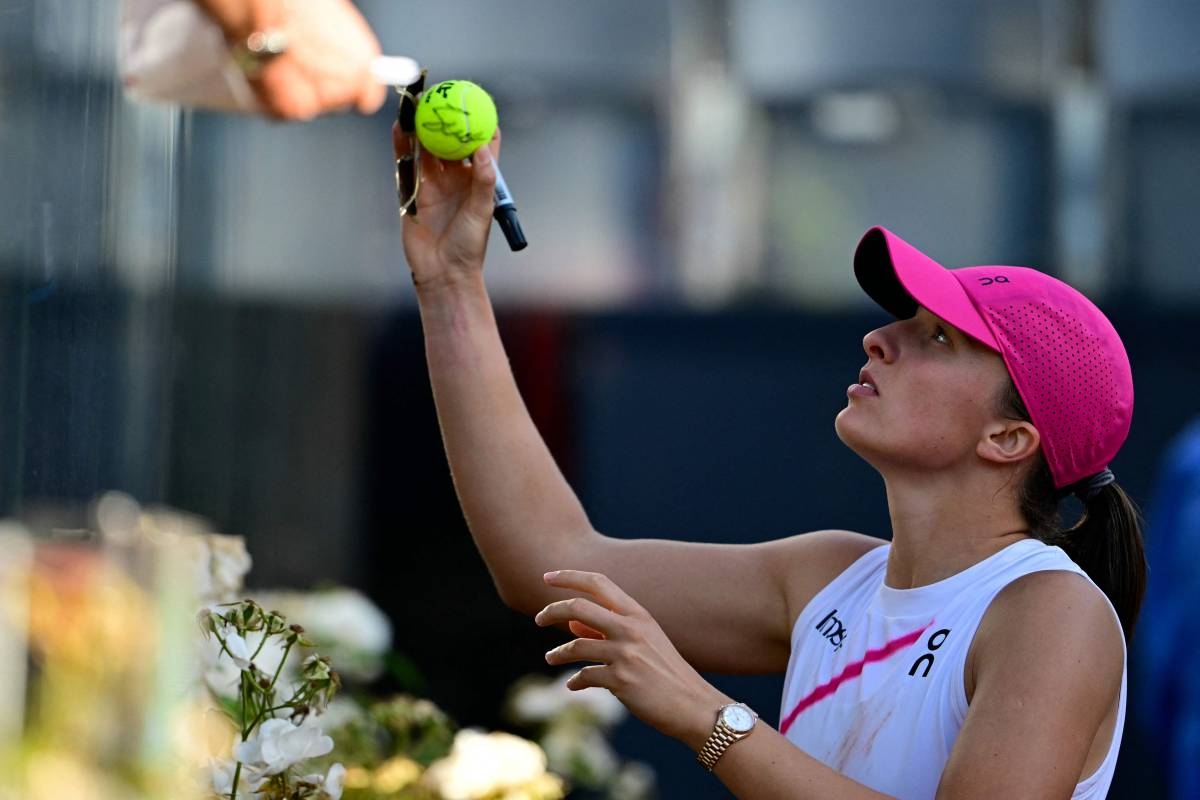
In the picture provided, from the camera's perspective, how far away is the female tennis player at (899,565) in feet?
5.23

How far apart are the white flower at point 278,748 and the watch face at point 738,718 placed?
0.40 m

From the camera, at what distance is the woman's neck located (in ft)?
6.01

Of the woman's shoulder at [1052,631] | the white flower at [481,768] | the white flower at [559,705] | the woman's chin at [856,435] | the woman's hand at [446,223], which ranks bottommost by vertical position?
the white flower at [559,705]

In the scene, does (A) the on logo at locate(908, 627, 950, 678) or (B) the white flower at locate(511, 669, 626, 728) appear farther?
(B) the white flower at locate(511, 669, 626, 728)

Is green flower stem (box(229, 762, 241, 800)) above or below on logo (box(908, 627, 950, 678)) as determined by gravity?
below

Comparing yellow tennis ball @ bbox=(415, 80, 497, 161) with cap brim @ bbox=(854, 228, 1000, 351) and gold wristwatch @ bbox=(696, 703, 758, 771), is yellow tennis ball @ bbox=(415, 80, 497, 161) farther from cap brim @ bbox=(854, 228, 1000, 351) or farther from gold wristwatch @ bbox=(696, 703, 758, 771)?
gold wristwatch @ bbox=(696, 703, 758, 771)

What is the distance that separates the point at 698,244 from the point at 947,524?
3.68 m

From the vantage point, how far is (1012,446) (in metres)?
1.84

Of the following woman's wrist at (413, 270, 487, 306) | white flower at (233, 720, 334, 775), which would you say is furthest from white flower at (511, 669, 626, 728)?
white flower at (233, 720, 334, 775)

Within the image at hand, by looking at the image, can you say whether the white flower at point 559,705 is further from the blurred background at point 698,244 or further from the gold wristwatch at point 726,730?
the blurred background at point 698,244

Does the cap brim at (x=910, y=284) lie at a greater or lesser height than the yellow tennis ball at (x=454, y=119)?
lesser

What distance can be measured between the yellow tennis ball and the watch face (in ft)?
2.66

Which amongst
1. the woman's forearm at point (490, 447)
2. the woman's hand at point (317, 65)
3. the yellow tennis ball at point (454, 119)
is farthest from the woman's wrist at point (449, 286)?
the woman's hand at point (317, 65)

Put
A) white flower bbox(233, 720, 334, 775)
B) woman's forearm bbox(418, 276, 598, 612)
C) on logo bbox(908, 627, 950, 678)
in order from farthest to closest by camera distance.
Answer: woman's forearm bbox(418, 276, 598, 612)
on logo bbox(908, 627, 950, 678)
white flower bbox(233, 720, 334, 775)
